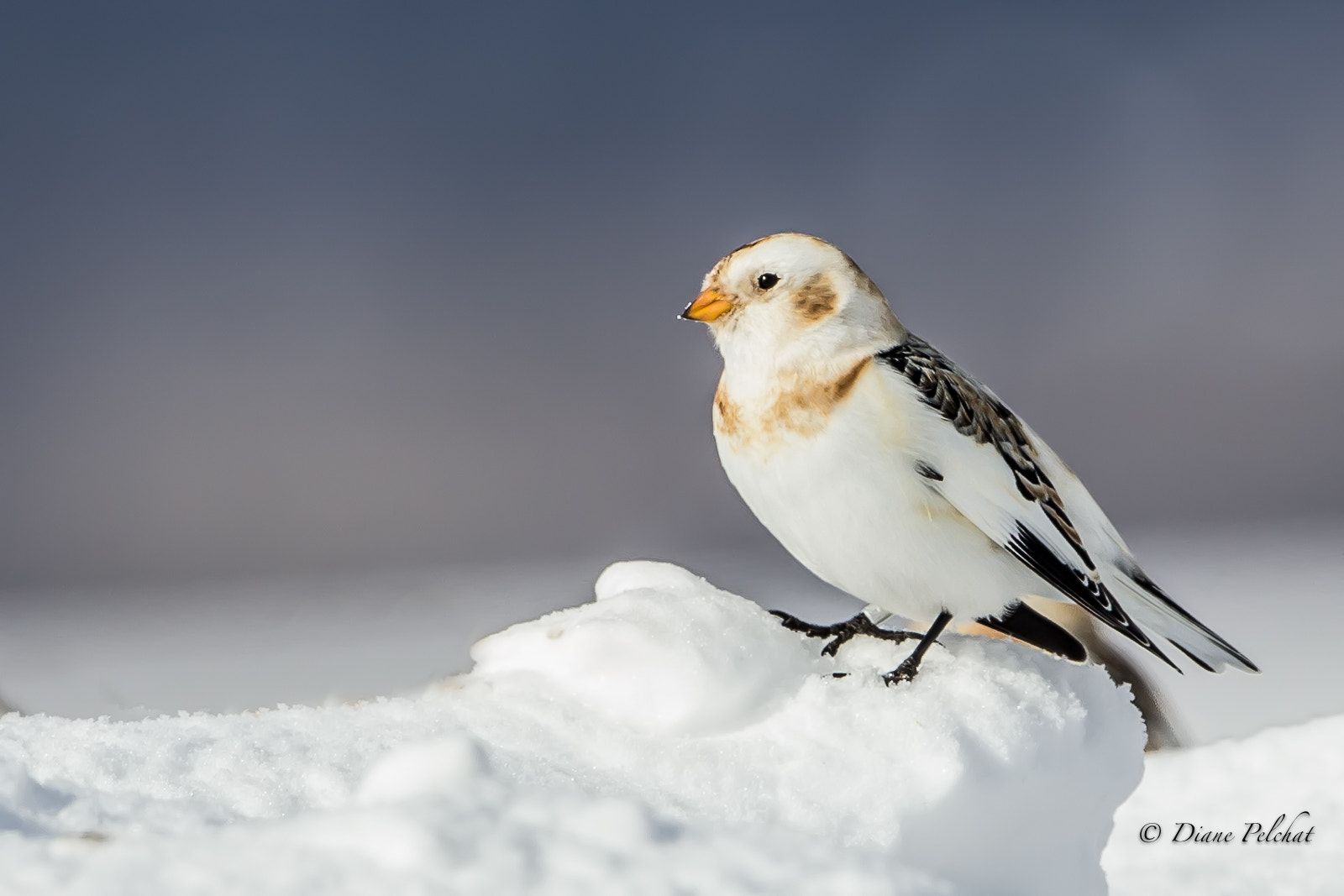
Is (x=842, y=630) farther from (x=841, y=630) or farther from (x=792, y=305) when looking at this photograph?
(x=792, y=305)

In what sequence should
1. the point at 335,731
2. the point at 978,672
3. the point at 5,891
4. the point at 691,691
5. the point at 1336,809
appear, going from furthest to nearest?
the point at 1336,809 → the point at 978,672 → the point at 691,691 → the point at 335,731 → the point at 5,891

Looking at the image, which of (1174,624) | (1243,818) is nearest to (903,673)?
(1174,624)

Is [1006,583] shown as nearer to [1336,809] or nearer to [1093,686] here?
[1093,686]

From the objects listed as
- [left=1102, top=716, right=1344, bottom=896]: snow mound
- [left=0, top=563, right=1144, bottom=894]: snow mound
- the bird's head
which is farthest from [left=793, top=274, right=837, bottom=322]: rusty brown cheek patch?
[left=1102, top=716, right=1344, bottom=896]: snow mound

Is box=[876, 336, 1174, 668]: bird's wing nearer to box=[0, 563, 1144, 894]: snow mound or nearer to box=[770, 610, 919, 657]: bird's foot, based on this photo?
Answer: box=[0, 563, 1144, 894]: snow mound

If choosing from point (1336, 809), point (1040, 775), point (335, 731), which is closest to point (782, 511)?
point (1040, 775)

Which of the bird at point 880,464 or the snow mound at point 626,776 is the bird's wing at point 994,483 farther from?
the snow mound at point 626,776
